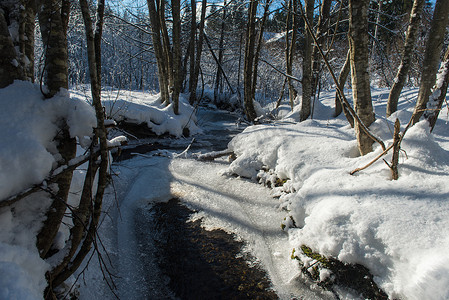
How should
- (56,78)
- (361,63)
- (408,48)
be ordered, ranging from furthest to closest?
(408,48), (361,63), (56,78)

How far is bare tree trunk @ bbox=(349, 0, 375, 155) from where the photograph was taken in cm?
308

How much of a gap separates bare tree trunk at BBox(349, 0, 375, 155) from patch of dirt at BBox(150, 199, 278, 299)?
2006 mm

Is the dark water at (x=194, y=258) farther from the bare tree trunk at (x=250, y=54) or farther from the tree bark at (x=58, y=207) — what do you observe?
the bare tree trunk at (x=250, y=54)

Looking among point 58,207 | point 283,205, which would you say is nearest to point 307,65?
point 283,205

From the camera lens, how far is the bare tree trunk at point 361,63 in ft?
10.1

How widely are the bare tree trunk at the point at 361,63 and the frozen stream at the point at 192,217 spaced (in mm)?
1464

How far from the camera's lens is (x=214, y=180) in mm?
4695

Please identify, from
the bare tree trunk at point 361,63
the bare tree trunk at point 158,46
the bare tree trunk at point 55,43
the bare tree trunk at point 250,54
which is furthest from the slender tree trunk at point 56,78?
the bare tree trunk at point 158,46

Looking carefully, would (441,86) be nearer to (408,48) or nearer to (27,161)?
(408,48)

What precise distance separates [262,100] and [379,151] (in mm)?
14392

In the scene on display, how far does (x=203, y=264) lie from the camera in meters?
2.62

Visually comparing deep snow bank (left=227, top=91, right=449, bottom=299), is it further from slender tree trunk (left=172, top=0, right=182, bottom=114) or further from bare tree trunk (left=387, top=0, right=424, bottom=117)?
slender tree trunk (left=172, top=0, right=182, bottom=114)

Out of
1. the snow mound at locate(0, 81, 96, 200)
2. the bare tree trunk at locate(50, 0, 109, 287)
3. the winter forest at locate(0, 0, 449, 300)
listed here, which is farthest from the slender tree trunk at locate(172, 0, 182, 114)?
the snow mound at locate(0, 81, 96, 200)

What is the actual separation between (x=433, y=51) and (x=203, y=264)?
4.57 m
